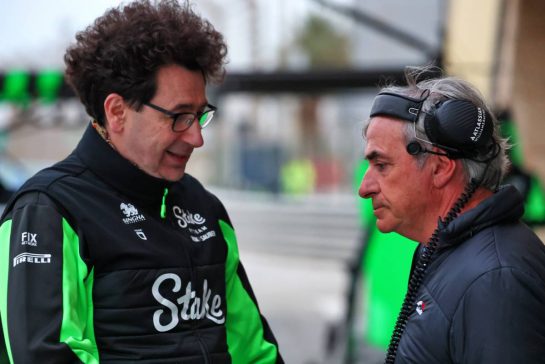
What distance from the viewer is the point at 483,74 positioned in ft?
26.3

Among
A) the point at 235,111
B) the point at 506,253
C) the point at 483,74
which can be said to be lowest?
the point at 235,111

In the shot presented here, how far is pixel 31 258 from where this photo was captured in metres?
2.02

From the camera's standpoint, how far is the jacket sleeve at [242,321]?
99.2 inches

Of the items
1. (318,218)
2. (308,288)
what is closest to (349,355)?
(308,288)

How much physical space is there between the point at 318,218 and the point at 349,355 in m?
12.7

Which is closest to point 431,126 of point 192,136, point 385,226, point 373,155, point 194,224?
point 373,155

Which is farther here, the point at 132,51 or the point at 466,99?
the point at 132,51

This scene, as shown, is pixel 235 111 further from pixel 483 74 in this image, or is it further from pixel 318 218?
pixel 483 74

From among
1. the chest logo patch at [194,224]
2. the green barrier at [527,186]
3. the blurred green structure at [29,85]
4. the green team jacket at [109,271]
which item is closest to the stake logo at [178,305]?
the green team jacket at [109,271]

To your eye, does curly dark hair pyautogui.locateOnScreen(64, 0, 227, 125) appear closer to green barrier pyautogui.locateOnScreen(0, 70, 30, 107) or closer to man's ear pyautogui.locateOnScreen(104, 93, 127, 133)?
man's ear pyautogui.locateOnScreen(104, 93, 127, 133)

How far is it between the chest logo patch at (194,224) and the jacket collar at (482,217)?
0.78 meters

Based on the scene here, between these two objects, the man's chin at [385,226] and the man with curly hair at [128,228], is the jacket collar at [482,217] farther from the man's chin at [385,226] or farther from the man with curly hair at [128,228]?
the man with curly hair at [128,228]

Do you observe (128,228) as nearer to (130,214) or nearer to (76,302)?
(130,214)

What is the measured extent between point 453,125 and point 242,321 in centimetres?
98
